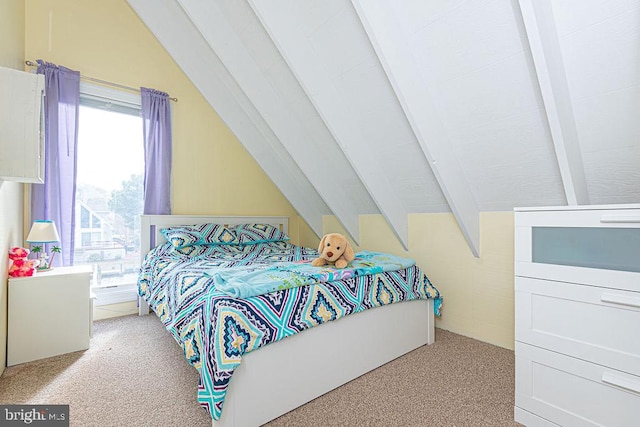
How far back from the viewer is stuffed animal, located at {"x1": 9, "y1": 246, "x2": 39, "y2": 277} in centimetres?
194

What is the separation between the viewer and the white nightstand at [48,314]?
1.88 meters

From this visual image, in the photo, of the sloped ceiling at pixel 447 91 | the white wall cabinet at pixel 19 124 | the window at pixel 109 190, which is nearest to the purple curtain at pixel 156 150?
the window at pixel 109 190

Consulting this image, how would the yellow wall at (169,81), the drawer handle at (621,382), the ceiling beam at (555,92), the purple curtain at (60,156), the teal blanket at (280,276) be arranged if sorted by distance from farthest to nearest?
the yellow wall at (169,81), the purple curtain at (60,156), the teal blanket at (280,276), the ceiling beam at (555,92), the drawer handle at (621,382)

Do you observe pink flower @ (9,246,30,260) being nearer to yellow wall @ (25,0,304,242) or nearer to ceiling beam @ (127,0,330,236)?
yellow wall @ (25,0,304,242)

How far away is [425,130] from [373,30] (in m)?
0.62

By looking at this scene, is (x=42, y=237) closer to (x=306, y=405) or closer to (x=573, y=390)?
(x=306, y=405)

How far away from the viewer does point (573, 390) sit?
1220 mm

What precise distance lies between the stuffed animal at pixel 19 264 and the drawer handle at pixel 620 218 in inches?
123

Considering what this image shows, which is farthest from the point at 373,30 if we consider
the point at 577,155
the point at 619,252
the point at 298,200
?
the point at 298,200

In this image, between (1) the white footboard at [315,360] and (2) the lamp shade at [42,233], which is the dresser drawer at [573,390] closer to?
(1) the white footboard at [315,360]

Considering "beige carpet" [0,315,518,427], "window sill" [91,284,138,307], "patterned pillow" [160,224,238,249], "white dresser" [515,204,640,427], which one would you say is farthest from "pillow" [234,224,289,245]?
"white dresser" [515,204,640,427]

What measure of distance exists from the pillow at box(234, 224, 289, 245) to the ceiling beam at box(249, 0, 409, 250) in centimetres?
134

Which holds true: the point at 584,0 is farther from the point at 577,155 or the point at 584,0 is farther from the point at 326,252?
the point at 326,252

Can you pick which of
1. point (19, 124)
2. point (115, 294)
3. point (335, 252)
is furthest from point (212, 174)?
point (335, 252)
